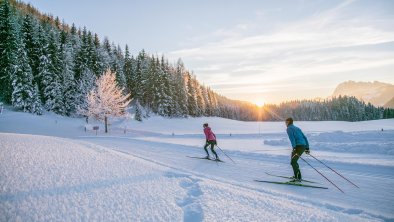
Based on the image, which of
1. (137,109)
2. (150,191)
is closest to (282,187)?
(150,191)

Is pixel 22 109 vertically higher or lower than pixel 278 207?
higher

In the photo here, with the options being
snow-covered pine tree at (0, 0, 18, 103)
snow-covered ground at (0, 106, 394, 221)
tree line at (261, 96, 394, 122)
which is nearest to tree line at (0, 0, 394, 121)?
snow-covered pine tree at (0, 0, 18, 103)

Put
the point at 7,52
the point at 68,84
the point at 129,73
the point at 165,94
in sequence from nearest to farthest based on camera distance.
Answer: the point at 7,52 < the point at 68,84 < the point at 165,94 < the point at 129,73

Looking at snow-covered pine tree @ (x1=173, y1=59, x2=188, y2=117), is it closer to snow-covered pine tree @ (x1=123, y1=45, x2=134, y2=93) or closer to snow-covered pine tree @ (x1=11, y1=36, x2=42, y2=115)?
snow-covered pine tree @ (x1=123, y1=45, x2=134, y2=93)

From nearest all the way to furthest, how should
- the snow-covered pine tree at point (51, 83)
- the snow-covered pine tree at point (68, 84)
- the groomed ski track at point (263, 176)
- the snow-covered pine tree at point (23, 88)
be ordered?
1. the groomed ski track at point (263, 176)
2. the snow-covered pine tree at point (23, 88)
3. the snow-covered pine tree at point (51, 83)
4. the snow-covered pine tree at point (68, 84)

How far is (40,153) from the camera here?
8070 mm

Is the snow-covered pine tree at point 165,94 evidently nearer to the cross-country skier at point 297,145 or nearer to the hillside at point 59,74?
the hillside at point 59,74

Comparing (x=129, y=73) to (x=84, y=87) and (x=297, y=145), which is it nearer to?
(x=84, y=87)

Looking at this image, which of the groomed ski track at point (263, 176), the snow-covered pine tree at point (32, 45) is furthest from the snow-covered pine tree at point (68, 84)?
the groomed ski track at point (263, 176)

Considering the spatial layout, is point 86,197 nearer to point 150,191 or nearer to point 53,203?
point 53,203

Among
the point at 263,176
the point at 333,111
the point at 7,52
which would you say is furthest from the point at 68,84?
the point at 333,111

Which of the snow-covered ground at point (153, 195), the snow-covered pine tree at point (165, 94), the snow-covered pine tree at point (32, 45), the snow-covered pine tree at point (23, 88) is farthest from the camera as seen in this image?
the snow-covered pine tree at point (165, 94)

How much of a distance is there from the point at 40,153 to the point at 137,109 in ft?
157

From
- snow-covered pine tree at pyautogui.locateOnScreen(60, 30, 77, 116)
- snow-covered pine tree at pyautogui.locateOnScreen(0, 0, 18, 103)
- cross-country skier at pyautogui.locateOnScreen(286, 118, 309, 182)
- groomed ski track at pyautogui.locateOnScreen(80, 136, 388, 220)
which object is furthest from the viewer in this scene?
snow-covered pine tree at pyautogui.locateOnScreen(60, 30, 77, 116)
